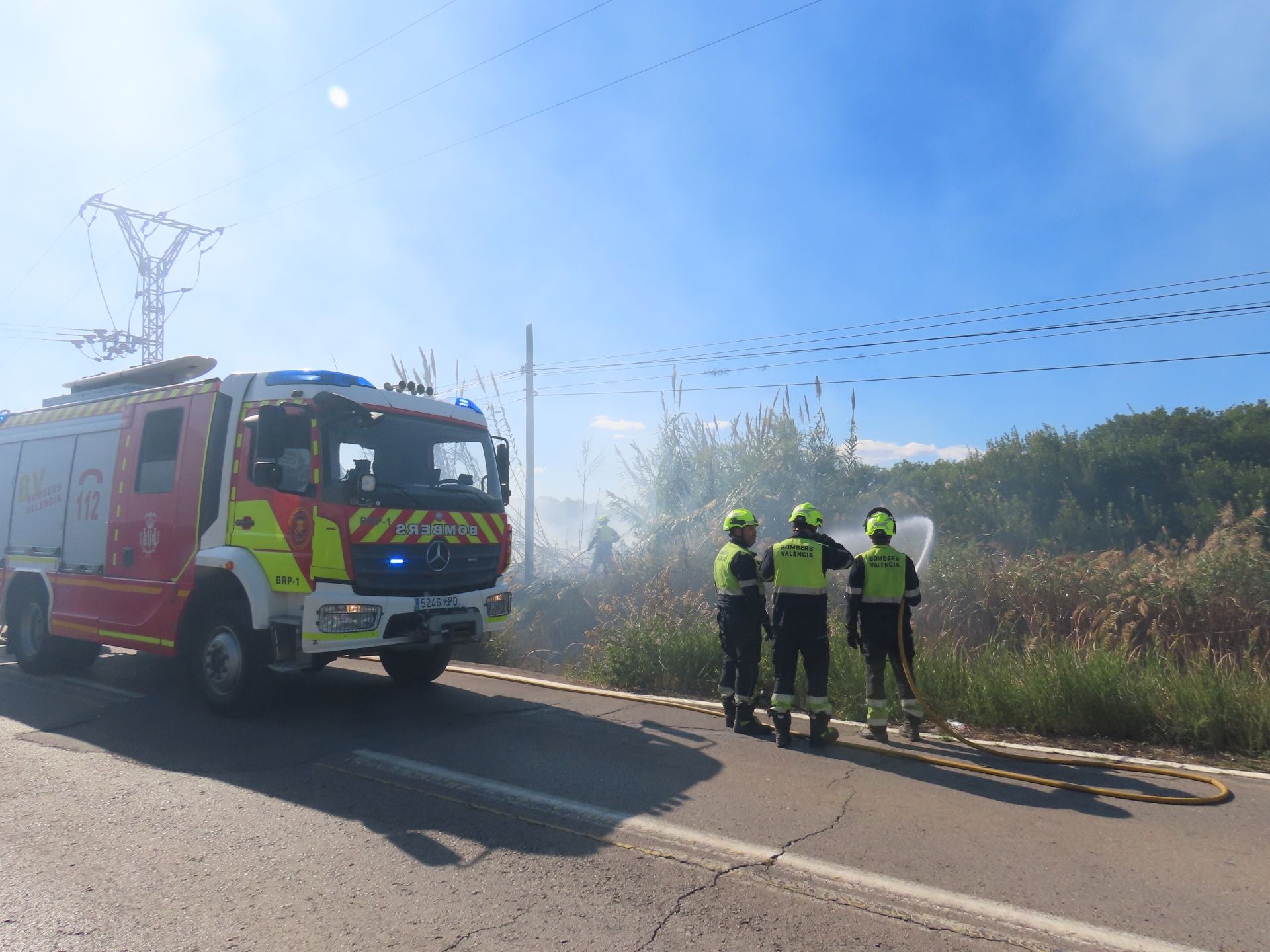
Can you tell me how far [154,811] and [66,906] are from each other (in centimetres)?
125

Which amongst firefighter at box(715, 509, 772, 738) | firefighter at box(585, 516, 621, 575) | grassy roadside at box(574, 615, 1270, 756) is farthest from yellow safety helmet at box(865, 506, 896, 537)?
firefighter at box(585, 516, 621, 575)

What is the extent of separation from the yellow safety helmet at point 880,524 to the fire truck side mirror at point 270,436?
4.77m

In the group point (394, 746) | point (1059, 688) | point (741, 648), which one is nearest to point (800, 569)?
point (741, 648)

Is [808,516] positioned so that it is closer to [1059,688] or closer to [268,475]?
[1059,688]

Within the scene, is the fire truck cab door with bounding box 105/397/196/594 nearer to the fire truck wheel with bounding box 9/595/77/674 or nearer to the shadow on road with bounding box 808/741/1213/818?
the fire truck wheel with bounding box 9/595/77/674

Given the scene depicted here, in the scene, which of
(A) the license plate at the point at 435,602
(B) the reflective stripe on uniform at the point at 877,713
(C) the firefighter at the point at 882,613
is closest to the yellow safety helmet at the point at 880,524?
(C) the firefighter at the point at 882,613

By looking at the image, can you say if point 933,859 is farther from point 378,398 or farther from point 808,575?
point 378,398

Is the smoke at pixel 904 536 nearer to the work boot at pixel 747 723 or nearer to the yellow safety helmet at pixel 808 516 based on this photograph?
the yellow safety helmet at pixel 808 516

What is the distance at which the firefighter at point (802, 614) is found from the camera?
639cm

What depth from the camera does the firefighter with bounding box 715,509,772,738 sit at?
22.4ft

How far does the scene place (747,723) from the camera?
22.4 feet

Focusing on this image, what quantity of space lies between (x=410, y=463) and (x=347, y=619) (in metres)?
1.48

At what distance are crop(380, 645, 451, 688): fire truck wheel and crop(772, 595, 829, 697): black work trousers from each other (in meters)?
3.55

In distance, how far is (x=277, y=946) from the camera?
332cm
